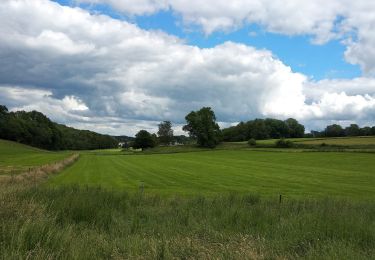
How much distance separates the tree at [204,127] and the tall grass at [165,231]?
146 meters

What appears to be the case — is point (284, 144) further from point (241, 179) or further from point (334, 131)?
point (241, 179)

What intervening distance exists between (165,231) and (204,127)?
15146cm

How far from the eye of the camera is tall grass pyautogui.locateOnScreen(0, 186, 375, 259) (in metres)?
7.90

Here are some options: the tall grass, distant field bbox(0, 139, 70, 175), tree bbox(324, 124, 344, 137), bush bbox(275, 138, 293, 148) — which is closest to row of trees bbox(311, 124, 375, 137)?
tree bbox(324, 124, 344, 137)

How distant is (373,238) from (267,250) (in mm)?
2846

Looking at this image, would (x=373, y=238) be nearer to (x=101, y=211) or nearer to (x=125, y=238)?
(x=125, y=238)

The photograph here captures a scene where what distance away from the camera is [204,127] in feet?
530

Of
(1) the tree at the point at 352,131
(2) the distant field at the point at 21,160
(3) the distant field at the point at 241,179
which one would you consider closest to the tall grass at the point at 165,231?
(3) the distant field at the point at 241,179

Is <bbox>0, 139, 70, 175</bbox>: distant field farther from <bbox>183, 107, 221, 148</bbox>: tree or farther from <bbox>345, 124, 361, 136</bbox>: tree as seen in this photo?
<bbox>345, 124, 361, 136</bbox>: tree

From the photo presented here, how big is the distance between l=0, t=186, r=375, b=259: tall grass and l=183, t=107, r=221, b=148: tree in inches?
5745

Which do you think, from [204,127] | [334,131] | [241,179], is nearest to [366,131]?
[334,131]

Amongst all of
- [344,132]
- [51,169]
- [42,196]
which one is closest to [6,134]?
Result: [344,132]

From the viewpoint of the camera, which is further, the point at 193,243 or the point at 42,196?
the point at 42,196

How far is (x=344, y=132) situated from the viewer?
154m
